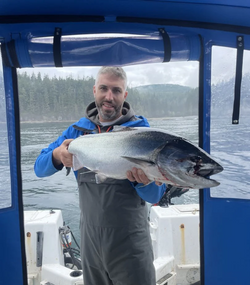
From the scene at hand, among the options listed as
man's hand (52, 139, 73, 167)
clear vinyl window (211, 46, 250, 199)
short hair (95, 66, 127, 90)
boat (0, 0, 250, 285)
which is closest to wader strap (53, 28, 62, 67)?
boat (0, 0, 250, 285)

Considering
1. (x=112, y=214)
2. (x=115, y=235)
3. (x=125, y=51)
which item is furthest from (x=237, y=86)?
(x=115, y=235)

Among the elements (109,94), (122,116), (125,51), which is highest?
(125,51)

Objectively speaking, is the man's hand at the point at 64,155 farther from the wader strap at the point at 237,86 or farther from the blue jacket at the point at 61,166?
the wader strap at the point at 237,86

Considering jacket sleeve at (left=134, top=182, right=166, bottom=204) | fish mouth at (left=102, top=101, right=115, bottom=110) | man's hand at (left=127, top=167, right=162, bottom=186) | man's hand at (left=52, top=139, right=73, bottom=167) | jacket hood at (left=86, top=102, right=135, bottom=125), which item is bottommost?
jacket sleeve at (left=134, top=182, right=166, bottom=204)

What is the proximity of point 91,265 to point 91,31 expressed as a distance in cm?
212

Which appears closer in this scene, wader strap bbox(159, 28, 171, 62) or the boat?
the boat

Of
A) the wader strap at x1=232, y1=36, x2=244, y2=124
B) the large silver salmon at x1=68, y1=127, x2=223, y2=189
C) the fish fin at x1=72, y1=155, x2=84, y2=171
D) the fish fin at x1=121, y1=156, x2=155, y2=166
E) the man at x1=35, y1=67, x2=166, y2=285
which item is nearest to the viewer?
the large silver salmon at x1=68, y1=127, x2=223, y2=189

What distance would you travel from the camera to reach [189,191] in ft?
29.3

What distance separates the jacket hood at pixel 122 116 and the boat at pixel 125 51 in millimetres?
434

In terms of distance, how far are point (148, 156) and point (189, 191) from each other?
768cm

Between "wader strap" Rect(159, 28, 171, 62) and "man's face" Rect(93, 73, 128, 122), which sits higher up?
"wader strap" Rect(159, 28, 171, 62)

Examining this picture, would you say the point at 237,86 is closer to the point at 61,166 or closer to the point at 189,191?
the point at 61,166

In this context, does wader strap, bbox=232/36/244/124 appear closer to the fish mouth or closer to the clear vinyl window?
the clear vinyl window

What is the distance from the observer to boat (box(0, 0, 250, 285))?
2.28 m
